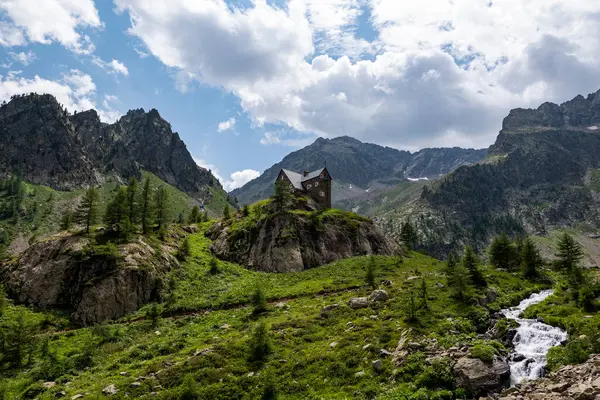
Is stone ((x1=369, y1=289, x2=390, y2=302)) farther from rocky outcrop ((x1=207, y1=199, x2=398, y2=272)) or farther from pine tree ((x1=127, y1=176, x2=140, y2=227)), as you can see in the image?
pine tree ((x1=127, y1=176, x2=140, y2=227))

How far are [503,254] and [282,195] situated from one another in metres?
51.6

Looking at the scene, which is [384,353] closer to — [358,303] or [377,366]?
[377,366]

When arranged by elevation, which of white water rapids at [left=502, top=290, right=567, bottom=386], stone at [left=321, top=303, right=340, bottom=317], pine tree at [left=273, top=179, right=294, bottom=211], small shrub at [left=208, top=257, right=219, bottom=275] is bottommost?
white water rapids at [left=502, top=290, right=567, bottom=386]

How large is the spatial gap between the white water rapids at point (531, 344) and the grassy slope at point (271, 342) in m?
3.75

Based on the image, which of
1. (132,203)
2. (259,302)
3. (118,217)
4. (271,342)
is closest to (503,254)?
(259,302)

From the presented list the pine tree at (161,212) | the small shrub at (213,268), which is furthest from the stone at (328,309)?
the pine tree at (161,212)

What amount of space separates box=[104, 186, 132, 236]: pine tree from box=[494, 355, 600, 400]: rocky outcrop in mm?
60285

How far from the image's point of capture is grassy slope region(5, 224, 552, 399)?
28.3 m

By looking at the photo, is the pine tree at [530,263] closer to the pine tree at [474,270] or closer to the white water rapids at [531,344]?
the pine tree at [474,270]

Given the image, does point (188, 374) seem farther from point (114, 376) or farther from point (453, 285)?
point (453, 285)

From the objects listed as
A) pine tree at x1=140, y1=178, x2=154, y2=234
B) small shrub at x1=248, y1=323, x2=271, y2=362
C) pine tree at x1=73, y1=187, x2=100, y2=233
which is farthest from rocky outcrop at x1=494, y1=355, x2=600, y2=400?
pine tree at x1=73, y1=187, x2=100, y2=233

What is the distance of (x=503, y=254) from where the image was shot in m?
72.8

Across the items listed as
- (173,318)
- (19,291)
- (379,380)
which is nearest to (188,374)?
(379,380)

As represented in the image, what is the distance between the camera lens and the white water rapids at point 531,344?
26516 millimetres
